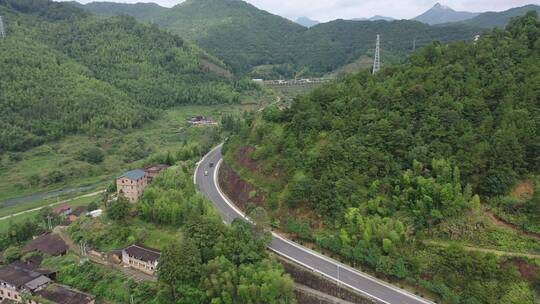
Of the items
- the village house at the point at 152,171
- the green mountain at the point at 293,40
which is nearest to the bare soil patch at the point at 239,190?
the village house at the point at 152,171

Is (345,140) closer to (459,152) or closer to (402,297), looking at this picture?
(459,152)

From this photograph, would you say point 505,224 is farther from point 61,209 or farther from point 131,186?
point 61,209

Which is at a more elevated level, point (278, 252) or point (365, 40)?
point (365, 40)

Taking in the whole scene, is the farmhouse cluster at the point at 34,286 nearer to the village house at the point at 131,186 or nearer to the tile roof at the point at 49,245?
the tile roof at the point at 49,245

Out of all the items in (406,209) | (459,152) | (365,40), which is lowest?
(406,209)

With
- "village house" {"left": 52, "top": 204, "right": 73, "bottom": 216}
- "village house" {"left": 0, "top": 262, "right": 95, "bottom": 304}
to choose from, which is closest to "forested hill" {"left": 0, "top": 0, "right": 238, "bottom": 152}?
"village house" {"left": 52, "top": 204, "right": 73, "bottom": 216}

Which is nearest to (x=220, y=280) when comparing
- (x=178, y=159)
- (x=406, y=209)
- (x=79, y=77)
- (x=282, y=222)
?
(x=282, y=222)
